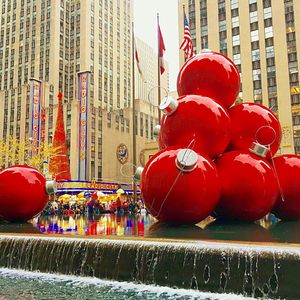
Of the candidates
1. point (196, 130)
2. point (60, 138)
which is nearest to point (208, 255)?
point (196, 130)

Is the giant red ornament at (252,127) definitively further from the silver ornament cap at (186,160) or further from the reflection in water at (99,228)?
the reflection in water at (99,228)

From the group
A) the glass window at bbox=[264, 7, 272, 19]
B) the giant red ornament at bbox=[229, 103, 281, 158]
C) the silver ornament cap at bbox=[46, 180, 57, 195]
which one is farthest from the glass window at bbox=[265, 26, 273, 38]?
the silver ornament cap at bbox=[46, 180, 57, 195]

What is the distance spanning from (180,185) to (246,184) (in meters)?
1.70

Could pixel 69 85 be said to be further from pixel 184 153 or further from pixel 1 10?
pixel 184 153

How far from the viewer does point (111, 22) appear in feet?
308

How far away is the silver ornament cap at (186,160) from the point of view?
9.62 m

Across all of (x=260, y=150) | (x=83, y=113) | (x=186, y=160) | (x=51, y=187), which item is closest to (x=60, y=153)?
(x=83, y=113)

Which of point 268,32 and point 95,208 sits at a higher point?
point 268,32

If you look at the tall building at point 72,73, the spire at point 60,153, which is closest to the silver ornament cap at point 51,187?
the spire at point 60,153

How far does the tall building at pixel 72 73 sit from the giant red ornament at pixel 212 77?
50.3 m

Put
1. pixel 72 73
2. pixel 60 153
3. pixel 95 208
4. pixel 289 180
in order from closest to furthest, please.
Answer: pixel 289 180 → pixel 95 208 → pixel 60 153 → pixel 72 73

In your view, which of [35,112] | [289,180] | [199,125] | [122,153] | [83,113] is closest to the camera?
[199,125]

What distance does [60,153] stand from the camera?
152 feet

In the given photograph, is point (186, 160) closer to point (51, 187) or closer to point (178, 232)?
point (178, 232)
